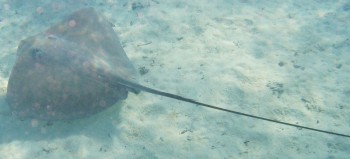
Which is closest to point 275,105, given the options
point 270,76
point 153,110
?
point 270,76

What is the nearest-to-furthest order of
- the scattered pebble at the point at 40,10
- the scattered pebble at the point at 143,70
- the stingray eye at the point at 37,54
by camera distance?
the stingray eye at the point at 37,54 < the scattered pebble at the point at 143,70 < the scattered pebble at the point at 40,10

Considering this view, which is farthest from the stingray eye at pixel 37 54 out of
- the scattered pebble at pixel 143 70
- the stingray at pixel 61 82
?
the scattered pebble at pixel 143 70

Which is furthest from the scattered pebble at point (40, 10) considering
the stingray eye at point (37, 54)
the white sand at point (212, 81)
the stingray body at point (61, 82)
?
the stingray eye at point (37, 54)

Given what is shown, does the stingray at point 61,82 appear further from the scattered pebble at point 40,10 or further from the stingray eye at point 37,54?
the scattered pebble at point 40,10

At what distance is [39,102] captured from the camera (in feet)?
16.1

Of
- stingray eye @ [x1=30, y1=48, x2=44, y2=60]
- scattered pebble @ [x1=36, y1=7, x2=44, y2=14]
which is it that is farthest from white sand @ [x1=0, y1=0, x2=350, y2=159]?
stingray eye @ [x1=30, y1=48, x2=44, y2=60]

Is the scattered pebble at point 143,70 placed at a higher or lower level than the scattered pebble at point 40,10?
higher

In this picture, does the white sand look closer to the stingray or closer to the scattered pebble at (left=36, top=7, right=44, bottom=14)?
the scattered pebble at (left=36, top=7, right=44, bottom=14)

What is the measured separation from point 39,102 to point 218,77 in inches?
124

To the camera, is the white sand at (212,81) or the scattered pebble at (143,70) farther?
the scattered pebble at (143,70)

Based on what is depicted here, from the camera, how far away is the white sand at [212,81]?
4965 mm

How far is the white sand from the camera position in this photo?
4.96 meters

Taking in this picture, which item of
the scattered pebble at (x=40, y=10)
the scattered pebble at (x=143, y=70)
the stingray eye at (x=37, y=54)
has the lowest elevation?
the scattered pebble at (x=40, y=10)

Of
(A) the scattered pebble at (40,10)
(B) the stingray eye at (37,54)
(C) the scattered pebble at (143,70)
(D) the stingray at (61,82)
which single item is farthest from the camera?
(A) the scattered pebble at (40,10)
